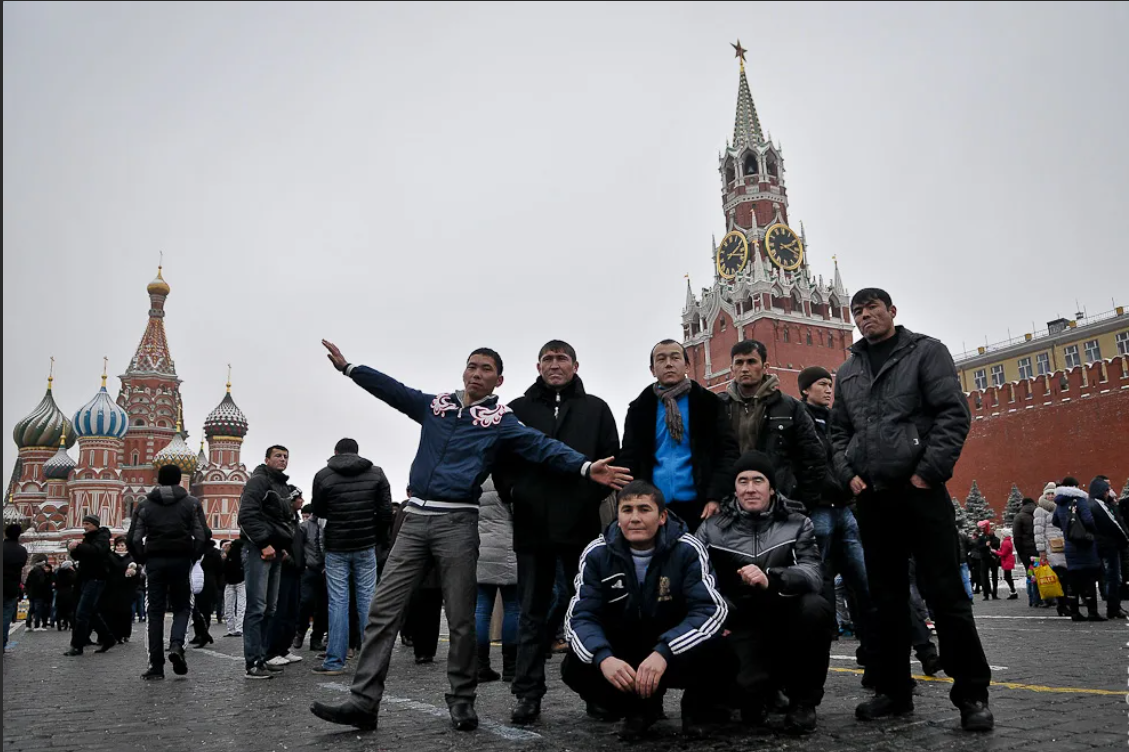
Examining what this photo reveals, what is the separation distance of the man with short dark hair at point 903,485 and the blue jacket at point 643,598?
98 centimetres

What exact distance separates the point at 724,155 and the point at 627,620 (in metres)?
78.4

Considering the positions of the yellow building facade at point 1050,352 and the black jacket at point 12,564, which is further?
the yellow building facade at point 1050,352

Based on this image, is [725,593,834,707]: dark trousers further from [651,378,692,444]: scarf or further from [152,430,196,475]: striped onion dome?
[152,430,196,475]: striped onion dome

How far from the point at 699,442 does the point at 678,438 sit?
0.13 meters

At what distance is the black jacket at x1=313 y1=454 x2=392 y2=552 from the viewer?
731 cm

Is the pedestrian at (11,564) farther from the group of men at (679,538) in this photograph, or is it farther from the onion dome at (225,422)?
the onion dome at (225,422)

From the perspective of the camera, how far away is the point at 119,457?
71.5 meters

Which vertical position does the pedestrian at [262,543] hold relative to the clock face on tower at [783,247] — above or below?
below

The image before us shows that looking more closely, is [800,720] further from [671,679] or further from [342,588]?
[342,588]

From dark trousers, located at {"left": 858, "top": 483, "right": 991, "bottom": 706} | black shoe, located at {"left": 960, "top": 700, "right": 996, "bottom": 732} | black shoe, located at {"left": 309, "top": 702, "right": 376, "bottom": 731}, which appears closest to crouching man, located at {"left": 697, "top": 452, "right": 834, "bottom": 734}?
dark trousers, located at {"left": 858, "top": 483, "right": 991, "bottom": 706}

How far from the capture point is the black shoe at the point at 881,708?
13.6ft

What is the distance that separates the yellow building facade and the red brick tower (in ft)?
36.2

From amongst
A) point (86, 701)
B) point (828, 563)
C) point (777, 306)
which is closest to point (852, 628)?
point (828, 563)

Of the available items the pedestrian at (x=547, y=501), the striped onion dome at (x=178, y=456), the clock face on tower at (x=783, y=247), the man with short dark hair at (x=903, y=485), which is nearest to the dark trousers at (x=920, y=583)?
the man with short dark hair at (x=903, y=485)
